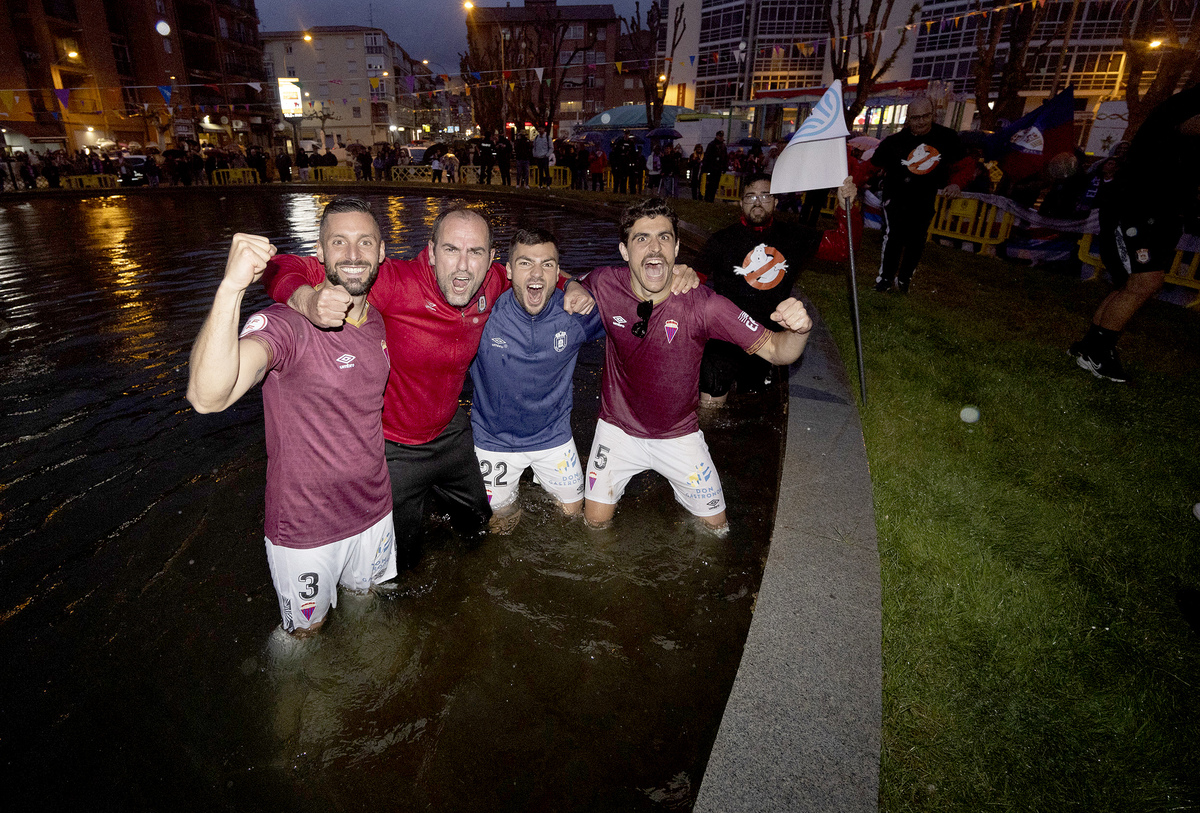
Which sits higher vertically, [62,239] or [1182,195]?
[1182,195]

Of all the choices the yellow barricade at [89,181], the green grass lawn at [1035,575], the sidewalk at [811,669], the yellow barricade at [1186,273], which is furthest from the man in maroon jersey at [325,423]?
the yellow barricade at [89,181]

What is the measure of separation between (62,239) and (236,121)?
51218mm

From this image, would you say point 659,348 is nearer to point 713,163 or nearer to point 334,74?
point 713,163

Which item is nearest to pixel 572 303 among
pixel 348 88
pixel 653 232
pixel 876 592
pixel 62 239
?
pixel 653 232

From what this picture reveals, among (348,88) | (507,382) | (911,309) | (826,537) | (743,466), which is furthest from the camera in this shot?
(348,88)

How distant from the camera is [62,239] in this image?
50.8ft

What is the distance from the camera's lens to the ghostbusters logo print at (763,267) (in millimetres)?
5496

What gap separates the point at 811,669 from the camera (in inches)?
101

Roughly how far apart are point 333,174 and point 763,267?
37379 millimetres

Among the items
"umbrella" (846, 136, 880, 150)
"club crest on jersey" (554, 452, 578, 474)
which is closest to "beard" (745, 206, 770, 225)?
"club crest on jersey" (554, 452, 578, 474)

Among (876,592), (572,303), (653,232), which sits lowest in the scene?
(876,592)

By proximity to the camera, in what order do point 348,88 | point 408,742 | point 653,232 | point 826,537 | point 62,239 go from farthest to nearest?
point 348,88 < point 62,239 < point 653,232 < point 826,537 < point 408,742

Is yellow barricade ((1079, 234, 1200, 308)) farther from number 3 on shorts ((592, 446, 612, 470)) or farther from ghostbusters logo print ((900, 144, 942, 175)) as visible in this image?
number 3 on shorts ((592, 446, 612, 470))

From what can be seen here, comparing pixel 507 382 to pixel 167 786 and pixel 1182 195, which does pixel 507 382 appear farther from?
pixel 1182 195
